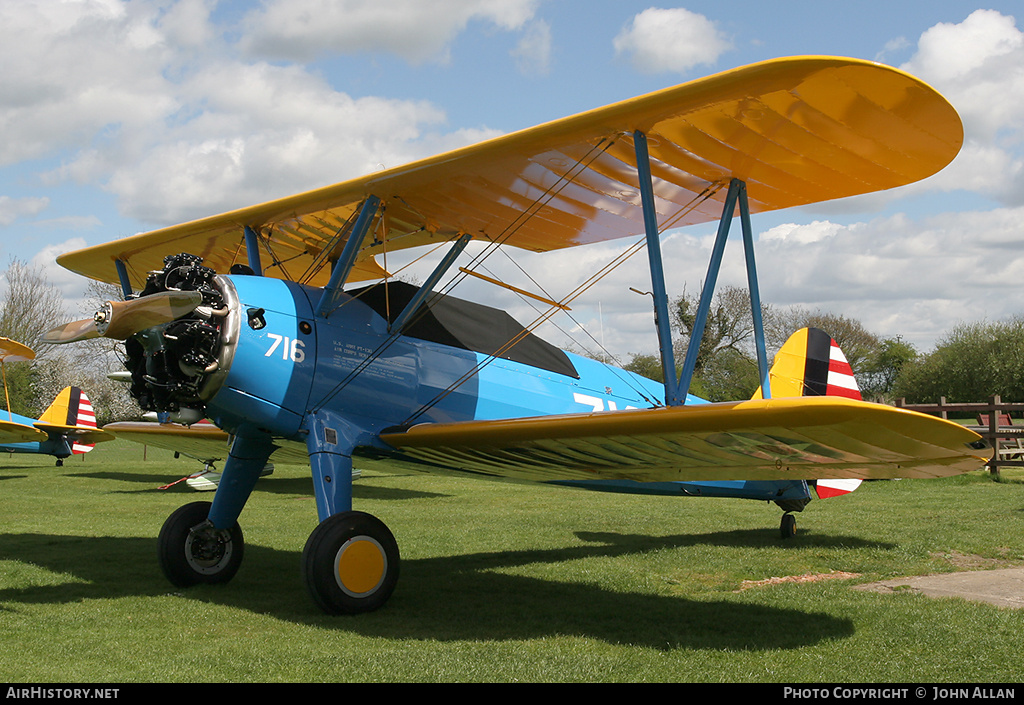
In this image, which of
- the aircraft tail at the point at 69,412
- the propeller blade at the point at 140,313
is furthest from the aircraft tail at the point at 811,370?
the aircraft tail at the point at 69,412

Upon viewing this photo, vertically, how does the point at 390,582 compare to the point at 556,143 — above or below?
below

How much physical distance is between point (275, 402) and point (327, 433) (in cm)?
44

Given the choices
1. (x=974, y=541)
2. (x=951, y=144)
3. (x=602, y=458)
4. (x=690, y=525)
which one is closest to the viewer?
(x=951, y=144)

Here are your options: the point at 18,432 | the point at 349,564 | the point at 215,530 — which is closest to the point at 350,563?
the point at 349,564

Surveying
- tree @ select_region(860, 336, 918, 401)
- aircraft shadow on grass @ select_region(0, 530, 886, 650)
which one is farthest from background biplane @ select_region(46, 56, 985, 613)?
tree @ select_region(860, 336, 918, 401)

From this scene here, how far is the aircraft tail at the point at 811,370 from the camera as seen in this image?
919 centimetres

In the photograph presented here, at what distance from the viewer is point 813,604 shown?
5562 millimetres

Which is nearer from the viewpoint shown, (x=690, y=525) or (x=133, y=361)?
(x=133, y=361)

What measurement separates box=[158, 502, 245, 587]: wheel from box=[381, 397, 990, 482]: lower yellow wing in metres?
1.86

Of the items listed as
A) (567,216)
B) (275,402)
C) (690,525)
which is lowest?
(690,525)

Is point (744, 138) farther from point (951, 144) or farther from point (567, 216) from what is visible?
point (567, 216)

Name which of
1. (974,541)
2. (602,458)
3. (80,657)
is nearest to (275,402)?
(80,657)

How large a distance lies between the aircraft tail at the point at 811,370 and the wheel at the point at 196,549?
5.98 meters

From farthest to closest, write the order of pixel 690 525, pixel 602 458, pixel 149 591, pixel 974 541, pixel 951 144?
pixel 690 525 → pixel 974 541 → pixel 149 591 → pixel 602 458 → pixel 951 144
